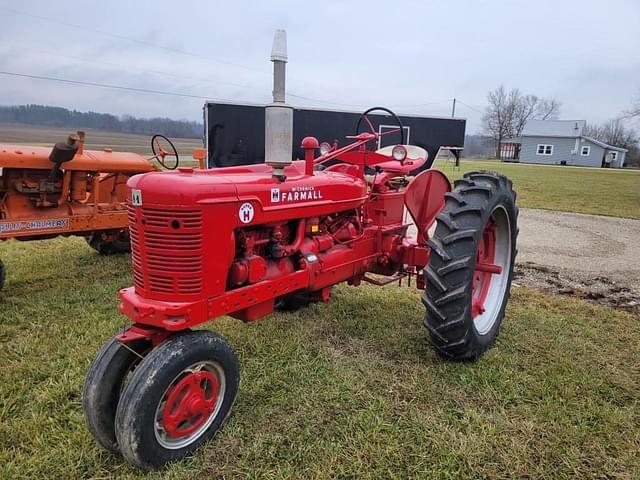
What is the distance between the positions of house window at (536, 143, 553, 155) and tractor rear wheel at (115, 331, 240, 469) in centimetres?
6235

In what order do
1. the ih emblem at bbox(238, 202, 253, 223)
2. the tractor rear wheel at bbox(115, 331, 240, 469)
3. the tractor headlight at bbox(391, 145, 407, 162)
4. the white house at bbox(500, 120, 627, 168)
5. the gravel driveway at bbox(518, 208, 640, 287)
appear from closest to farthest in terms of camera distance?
the tractor rear wheel at bbox(115, 331, 240, 469)
the ih emblem at bbox(238, 202, 253, 223)
the tractor headlight at bbox(391, 145, 407, 162)
the gravel driveway at bbox(518, 208, 640, 287)
the white house at bbox(500, 120, 627, 168)

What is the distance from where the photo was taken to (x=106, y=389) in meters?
2.22

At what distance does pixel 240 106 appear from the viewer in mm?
11398

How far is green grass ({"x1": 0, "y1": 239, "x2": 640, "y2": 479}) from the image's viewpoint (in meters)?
2.31

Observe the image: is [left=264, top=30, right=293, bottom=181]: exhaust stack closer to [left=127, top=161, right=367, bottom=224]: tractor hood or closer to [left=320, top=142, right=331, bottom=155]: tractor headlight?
[left=127, top=161, right=367, bottom=224]: tractor hood

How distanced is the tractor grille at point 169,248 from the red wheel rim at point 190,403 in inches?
16.8

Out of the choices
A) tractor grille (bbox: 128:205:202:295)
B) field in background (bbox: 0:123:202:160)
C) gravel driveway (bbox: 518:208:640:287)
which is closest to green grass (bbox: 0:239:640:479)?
tractor grille (bbox: 128:205:202:295)

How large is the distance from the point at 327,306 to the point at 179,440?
2.26 meters

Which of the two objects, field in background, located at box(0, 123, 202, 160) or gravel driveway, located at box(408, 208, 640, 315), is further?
field in background, located at box(0, 123, 202, 160)

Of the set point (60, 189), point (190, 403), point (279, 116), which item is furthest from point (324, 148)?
point (60, 189)

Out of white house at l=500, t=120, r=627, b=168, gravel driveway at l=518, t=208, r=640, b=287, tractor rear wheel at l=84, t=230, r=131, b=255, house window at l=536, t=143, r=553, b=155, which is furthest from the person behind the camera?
house window at l=536, t=143, r=553, b=155

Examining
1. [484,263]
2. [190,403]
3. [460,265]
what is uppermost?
[460,265]

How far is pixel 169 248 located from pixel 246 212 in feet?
1.46

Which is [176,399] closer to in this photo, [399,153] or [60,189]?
[399,153]
